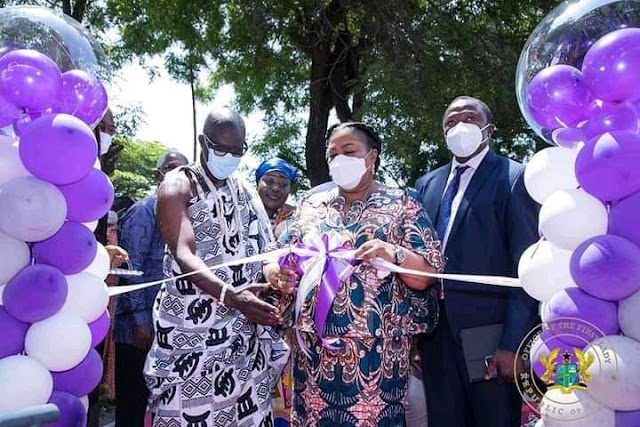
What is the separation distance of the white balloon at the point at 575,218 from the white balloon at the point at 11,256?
1960 mm

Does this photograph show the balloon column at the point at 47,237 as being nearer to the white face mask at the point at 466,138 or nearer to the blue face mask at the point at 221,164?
the blue face mask at the point at 221,164

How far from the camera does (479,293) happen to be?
351cm

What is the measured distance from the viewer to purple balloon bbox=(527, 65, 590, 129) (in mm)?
2781

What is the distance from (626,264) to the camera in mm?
2387

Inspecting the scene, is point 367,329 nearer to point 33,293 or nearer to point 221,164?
point 221,164

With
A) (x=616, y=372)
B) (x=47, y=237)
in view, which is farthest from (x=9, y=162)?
(x=616, y=372)

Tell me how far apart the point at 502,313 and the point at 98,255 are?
1853 mm

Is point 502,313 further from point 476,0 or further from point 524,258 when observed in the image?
point 476,0

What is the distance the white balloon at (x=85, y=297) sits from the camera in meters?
3.00

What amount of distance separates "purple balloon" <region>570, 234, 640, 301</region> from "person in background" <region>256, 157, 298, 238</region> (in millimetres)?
2950

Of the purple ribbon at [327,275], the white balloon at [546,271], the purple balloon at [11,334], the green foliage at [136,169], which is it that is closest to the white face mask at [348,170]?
the purple ribbon at [327,275]

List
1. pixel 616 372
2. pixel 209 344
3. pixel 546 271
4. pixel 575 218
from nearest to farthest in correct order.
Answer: pixel 616 372, pixel 575 218, pixel 546 271, pixel 209 344

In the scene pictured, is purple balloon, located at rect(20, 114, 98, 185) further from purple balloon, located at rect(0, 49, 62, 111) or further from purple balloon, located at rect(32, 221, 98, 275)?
purple balloon, located at rect(32, 221, 98, 275)

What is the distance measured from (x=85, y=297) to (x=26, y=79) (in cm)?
89
